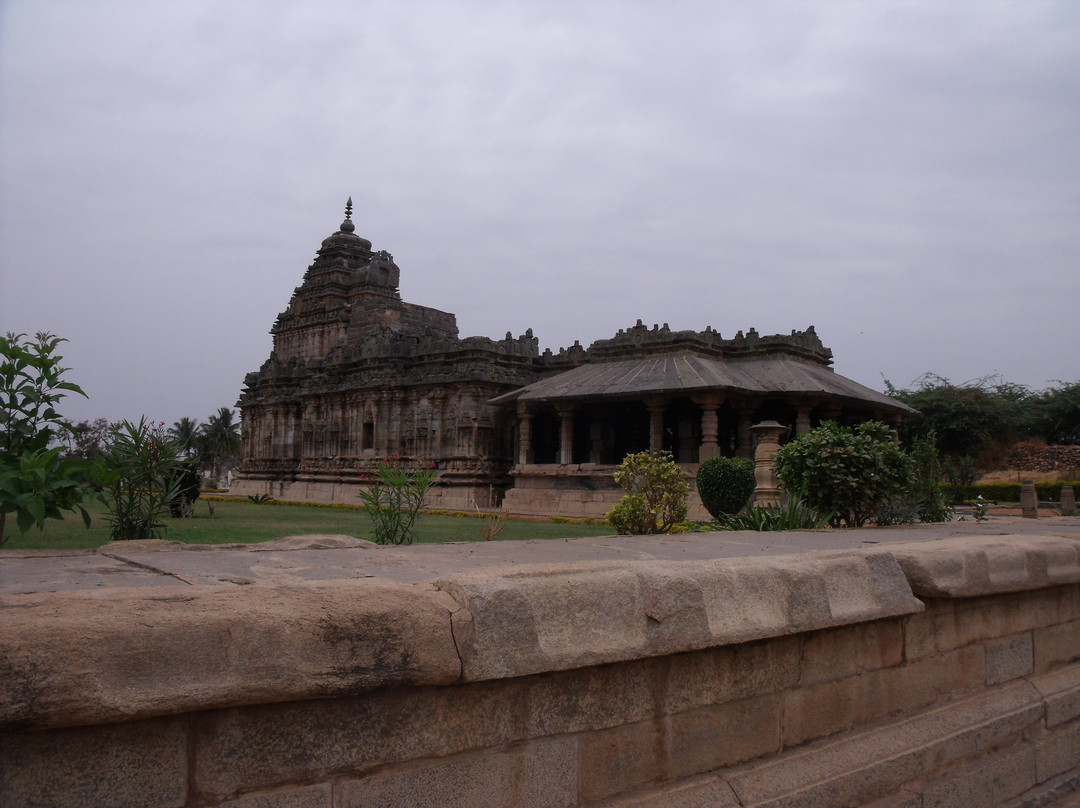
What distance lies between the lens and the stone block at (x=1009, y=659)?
4.42 metres

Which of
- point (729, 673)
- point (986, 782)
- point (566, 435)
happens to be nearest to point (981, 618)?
point (986, 782)

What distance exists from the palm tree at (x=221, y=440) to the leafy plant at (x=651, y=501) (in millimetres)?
52796

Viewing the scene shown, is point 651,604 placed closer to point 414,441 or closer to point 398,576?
point 398,576

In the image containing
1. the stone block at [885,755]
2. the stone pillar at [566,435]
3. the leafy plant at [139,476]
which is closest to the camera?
the stone block at [885,755]

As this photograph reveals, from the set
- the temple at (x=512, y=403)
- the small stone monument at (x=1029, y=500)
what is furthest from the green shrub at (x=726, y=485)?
the small stone monument at (x=1029, y=500)

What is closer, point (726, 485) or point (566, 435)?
point (726, 485)

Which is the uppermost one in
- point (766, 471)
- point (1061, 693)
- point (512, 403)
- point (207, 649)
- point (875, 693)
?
point (512, 403)

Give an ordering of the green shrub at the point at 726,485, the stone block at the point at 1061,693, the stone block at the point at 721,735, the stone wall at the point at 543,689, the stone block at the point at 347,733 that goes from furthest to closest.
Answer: the green shrub at the point at 726,485
the stone block at the point at 1061,693
the stone block at the point at 721,735
the stone block at the point at 347,733
the stone wall at the point at 543,689

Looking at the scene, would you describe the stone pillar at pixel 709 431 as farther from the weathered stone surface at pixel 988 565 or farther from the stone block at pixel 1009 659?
the stone block at pixel 1009 659

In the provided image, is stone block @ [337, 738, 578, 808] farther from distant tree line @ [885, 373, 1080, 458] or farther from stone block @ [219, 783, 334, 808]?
distant tree line @ [885, 373, 1080, 458]

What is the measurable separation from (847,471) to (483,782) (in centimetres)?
714

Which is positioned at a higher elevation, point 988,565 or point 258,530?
point 988,565

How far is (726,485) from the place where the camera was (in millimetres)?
15070

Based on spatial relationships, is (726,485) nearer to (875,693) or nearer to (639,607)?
(875,693)
